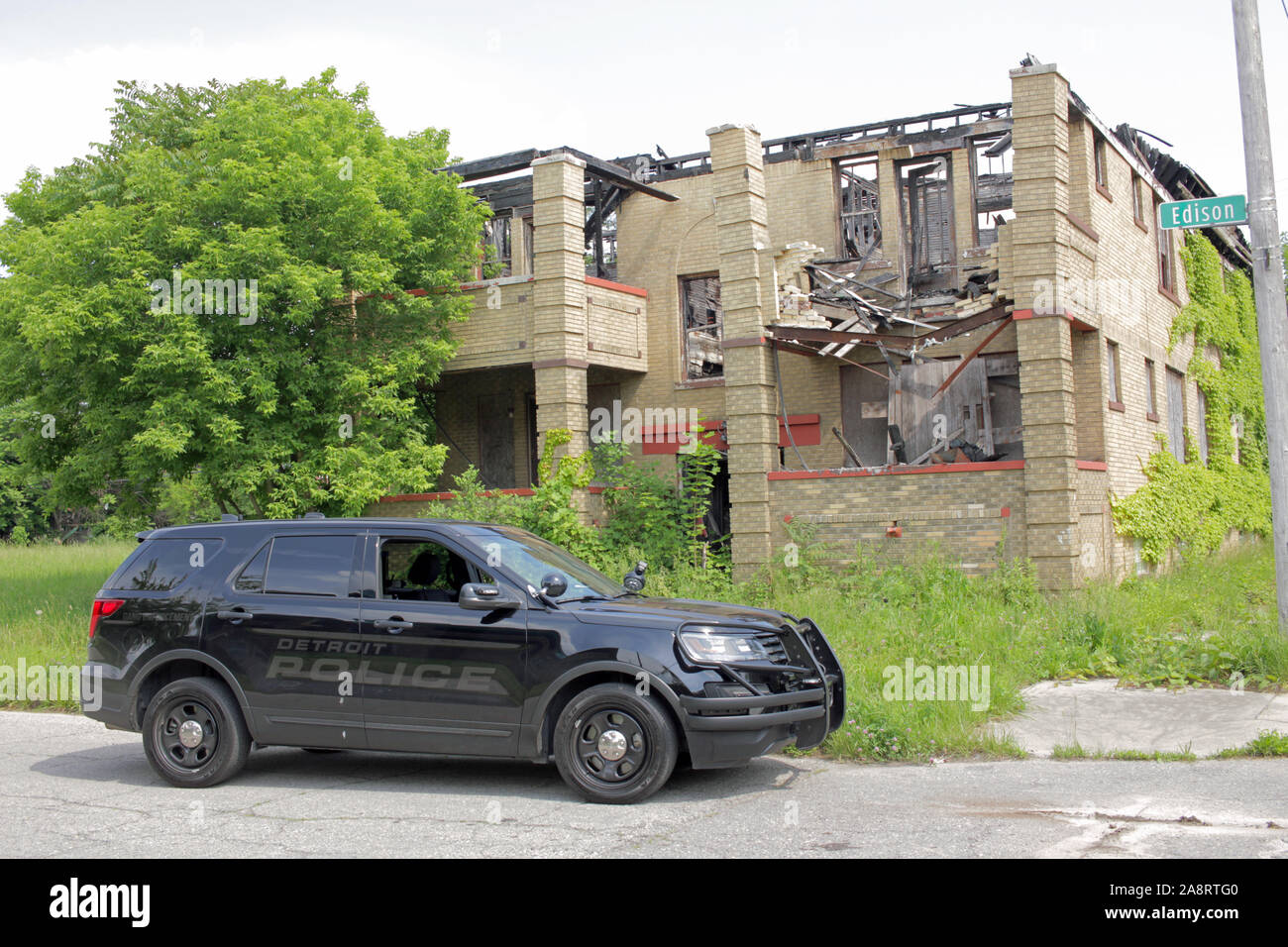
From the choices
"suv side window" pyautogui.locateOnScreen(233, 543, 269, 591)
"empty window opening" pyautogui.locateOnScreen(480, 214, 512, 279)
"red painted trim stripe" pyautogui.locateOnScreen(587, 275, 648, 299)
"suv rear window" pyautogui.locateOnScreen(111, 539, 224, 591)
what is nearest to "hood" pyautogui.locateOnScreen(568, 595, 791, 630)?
"suv side window" pyautogui.locateOnScreen(233, 543, 269, 591)

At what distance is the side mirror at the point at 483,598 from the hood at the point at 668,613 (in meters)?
0.42

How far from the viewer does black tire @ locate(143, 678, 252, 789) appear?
7.71 m

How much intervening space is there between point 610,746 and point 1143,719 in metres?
4.86

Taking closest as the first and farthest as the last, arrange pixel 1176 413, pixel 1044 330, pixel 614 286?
pixel 1044 330 < pixel 614 286 < pixel 1176 413

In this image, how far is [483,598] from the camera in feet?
23.6

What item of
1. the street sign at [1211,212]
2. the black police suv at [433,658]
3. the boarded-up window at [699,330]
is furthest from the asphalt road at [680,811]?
the boarded-up window at [699,330]

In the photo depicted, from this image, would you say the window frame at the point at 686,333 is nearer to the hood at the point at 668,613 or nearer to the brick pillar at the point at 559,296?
the brick pillar at the point at 559,296

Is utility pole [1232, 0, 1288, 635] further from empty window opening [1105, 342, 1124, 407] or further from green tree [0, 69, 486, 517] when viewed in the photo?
green tree [0, 69, 486, 517]

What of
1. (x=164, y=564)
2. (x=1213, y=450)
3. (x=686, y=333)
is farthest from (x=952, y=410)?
(x=164, y=564)

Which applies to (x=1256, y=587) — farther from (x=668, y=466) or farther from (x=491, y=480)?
(x=491, y=480)

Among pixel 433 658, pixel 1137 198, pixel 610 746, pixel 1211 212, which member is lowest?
pixel 610 746

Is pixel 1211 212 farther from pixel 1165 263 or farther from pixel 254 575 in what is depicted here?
pixel 1165 263

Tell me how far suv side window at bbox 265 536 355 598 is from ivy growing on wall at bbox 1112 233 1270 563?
1221 centimetres

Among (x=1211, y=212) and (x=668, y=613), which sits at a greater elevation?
(x=1211, y=212)
